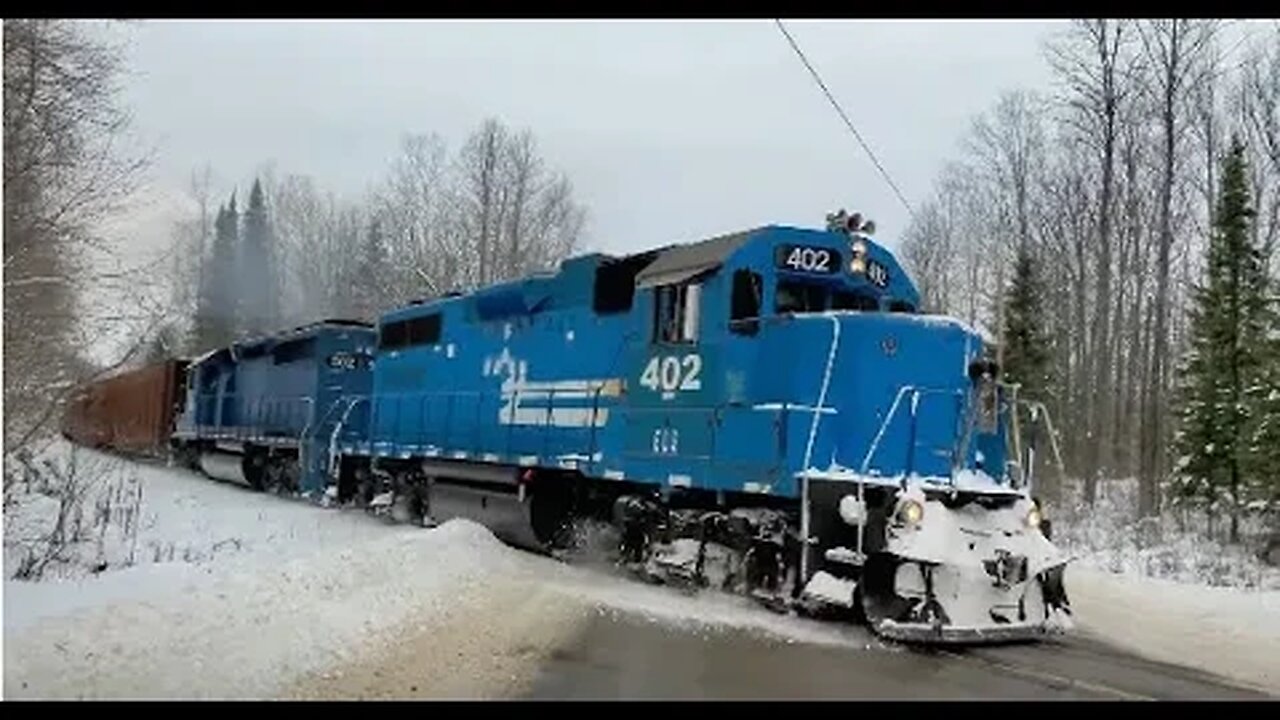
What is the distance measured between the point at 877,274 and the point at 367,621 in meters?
6.07

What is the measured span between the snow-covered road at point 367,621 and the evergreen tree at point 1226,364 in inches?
365

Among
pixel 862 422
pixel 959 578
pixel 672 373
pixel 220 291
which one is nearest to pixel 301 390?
pixel 220 291

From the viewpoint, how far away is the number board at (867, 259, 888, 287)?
11.4m

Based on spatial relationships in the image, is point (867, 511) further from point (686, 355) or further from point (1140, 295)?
point (1140, 295)

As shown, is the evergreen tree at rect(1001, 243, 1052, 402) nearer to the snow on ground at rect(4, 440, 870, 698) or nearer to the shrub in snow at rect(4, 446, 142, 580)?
the snow on ground at rect(4, 440, 870, 698)

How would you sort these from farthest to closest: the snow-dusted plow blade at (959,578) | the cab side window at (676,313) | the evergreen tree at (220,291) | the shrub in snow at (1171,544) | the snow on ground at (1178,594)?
the evergreen tree at (220,291), the shrub in snow at (1171,544), the cab side window at (676,313), the snow on ground at (1178,594), the snow-dusted plow blade at (959,578)

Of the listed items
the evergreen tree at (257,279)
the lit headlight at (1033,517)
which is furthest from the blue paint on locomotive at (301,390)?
the lit headlight at (1033,517)

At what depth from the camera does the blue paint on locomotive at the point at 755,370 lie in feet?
33.9

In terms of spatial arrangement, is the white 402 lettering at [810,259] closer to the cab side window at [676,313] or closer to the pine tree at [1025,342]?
the cab side window at [676,313]

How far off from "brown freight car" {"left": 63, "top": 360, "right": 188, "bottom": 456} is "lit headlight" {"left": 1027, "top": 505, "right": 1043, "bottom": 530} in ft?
87.7

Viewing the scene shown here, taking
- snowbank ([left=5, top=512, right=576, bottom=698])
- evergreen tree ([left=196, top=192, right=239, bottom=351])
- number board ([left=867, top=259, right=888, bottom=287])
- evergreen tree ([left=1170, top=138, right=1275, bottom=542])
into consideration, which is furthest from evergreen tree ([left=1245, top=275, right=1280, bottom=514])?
evergreen tree ([left=196, top=192, right=239, bottom=351])

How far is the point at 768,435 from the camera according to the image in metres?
10.2

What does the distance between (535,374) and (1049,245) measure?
30.4 metres

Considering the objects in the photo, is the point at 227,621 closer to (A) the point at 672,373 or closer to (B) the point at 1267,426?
(A) the point at 672,373
